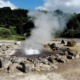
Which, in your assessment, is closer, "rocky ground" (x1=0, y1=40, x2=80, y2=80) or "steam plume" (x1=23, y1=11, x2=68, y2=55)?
"rocky ground" (x1=0, y1=40, x2=80, y2=80)

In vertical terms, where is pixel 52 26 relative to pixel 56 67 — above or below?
above

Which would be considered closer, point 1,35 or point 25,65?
point 25,65

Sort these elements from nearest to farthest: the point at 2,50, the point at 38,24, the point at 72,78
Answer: the point at 72,78 < the point at 2,50 < the point at 38,24

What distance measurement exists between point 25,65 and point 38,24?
68.9ft

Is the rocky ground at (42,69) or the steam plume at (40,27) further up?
the steam plume at (40,27)

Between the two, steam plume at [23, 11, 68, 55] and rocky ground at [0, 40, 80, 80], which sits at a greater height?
steam plume at [23, 11, 68, 55]

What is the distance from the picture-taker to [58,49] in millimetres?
42625

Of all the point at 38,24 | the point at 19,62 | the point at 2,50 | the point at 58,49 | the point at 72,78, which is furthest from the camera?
the point at 38,24

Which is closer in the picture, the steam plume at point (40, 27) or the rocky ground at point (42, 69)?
the rocky ground at point (42, 69)

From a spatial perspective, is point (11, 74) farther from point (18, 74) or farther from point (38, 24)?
point (38, 24)

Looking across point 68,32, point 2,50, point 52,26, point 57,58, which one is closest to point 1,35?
point 68,32

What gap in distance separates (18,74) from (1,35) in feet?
148

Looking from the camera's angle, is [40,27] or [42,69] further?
[40,27]

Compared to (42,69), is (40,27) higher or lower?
higher
